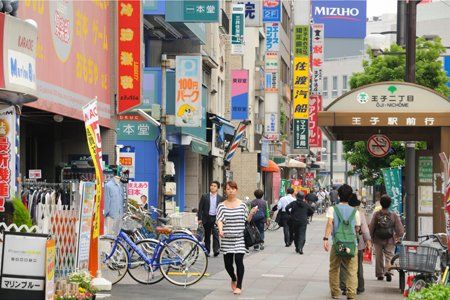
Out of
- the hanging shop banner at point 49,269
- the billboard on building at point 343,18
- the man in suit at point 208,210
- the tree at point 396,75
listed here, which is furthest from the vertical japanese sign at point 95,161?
the billboard on building at point 343,18

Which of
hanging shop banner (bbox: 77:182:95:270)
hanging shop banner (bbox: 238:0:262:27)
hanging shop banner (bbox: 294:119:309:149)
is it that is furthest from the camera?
hanging shop banner (bbox: 294:119:309:149)

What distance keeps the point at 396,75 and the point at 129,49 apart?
16782mm

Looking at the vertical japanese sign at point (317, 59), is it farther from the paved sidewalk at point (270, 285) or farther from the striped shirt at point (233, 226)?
the striped shirt at point (233, 226)

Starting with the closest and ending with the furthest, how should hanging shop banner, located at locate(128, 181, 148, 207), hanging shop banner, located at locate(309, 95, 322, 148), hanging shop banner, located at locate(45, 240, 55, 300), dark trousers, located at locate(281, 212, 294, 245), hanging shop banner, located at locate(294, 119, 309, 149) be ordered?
hanging shop banner, located at locate(45, 240, 55, 300)
hanging shop banner, located at locate(128, 181, 148, 207)
dark trousers, located at locate(281, 212, 294, 245)
hanging shop banner, located at locate(294, 119, 309, 149)
hanging shop banner, located at locate(309, 95, 322, 148)

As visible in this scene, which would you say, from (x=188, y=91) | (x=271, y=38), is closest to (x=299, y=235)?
(x=188, y=91)

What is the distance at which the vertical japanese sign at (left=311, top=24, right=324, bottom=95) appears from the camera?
76000 millimetres

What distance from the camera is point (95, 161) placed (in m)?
16.0

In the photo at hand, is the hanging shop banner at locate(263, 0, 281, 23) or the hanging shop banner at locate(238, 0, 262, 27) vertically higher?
the hanging shop banner at locate(263, 0, 281, 23)

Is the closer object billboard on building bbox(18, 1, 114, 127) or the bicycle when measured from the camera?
the bicycle

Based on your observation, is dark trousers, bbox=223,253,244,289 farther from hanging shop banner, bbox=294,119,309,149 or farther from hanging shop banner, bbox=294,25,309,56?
hanging shop banner, bbox=294,119,309,149

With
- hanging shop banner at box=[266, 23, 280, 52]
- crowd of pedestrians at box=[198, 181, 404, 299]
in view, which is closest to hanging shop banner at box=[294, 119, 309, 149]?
hanging shop banner at box=[266, 23, 280, 52]

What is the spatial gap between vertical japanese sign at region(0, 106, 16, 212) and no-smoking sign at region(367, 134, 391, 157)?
28.6 ft

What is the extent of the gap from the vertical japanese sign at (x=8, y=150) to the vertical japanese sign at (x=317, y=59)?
60186 millimetres

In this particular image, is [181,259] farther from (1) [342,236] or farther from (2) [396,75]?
(2) [396,75]
